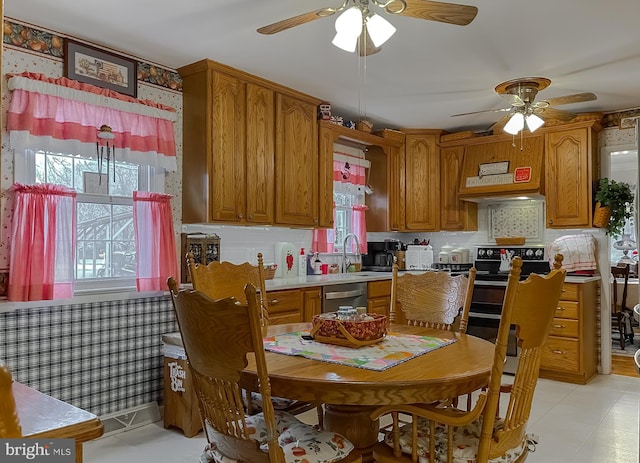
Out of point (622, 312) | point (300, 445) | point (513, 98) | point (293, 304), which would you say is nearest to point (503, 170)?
point (513, 98)

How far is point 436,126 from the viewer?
5457 millimetres

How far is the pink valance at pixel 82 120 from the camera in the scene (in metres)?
2.85

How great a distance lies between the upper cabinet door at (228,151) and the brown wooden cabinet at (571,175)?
3.01 meters

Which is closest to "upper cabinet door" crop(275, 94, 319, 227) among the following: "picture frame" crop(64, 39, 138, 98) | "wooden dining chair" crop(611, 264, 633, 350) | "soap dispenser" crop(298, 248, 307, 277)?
"soap dispenser" crop(298, 248, 307, 277)

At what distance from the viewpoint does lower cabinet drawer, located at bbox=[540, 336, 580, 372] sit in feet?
14.3

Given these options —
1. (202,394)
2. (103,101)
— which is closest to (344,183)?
(103,101)

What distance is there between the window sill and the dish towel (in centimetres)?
369

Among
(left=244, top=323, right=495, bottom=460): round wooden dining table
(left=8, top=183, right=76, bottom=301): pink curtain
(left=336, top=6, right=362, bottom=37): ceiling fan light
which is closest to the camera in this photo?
(left=244, top=323, right=495, bottom=460): round wooden dining table

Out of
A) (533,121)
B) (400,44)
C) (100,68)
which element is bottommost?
(533,121)

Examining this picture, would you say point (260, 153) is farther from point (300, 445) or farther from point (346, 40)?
point (300, 445)

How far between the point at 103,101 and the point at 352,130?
239cm

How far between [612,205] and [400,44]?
270cm

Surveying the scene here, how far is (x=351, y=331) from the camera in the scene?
6.69 ft

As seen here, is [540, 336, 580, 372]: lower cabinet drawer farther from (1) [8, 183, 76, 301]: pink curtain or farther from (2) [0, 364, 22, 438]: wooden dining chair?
(2) [0, 364, 22, 438]: wooden dining chair
